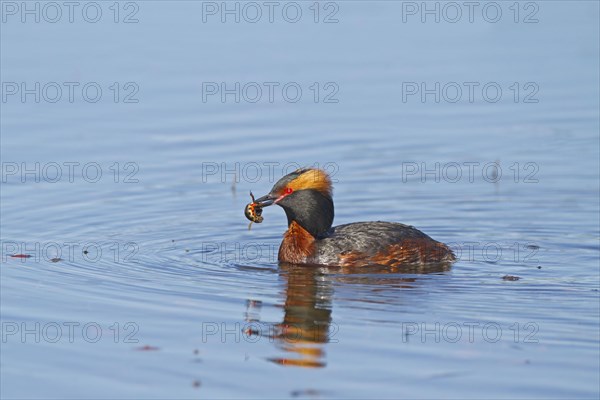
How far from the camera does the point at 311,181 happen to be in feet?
47.9

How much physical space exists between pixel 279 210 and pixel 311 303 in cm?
471

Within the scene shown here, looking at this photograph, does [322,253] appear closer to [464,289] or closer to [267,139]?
[464,289]

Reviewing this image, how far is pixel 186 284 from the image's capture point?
1326cm

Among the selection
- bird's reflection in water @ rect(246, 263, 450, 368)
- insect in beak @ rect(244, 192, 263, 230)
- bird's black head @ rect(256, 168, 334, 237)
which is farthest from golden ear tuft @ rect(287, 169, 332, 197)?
bird's reflection in water @ rect(246, 263, 450, 368)

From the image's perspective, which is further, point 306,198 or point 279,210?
point 279,210

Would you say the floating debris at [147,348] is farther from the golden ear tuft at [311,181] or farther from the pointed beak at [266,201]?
the golden ear tuft at [311,181]

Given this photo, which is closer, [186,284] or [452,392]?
[452,392]

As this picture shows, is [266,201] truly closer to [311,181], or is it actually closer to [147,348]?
[311,181]

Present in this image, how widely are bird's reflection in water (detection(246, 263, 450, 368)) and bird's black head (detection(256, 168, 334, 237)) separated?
1.92 feet

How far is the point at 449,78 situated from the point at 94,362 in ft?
42.4

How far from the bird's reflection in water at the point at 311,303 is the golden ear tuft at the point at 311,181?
0.95 meters

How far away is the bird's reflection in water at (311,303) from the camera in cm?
1068

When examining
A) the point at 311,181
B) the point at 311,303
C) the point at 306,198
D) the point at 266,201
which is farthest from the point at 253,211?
the point at 311,303

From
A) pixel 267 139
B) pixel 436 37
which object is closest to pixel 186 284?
pixel 267 139
